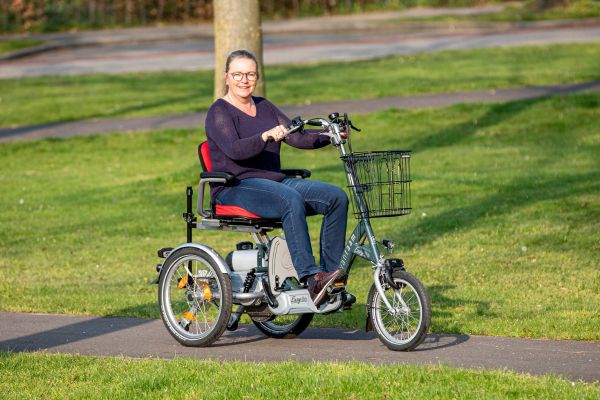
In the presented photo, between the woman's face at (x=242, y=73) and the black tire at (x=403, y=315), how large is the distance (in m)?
1.46

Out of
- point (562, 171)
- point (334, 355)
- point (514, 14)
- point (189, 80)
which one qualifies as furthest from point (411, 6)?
point (334, 355)

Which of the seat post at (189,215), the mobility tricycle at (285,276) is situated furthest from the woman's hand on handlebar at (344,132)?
the seat post at (189,215)

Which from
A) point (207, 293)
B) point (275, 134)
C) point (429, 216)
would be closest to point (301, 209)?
point (275, 134)

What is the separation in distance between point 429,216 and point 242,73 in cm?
534

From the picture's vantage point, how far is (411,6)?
131 ft

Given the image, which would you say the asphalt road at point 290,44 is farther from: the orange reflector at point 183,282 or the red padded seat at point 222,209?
the orange reflector at point 183,282

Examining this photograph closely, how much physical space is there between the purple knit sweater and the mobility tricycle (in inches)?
4.6

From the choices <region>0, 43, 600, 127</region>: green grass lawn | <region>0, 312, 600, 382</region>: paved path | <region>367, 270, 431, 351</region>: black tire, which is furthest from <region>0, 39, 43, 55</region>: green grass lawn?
<region>367, 270, 431, 351</region>: black tire

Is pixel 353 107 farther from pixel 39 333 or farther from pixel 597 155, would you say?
pixel 39 333

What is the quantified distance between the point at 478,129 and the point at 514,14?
53.4 feet

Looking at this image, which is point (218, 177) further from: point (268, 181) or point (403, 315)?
point (403, 315)

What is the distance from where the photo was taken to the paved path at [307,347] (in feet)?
23.1

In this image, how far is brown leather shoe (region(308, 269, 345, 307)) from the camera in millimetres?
7414

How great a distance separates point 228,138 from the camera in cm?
773
